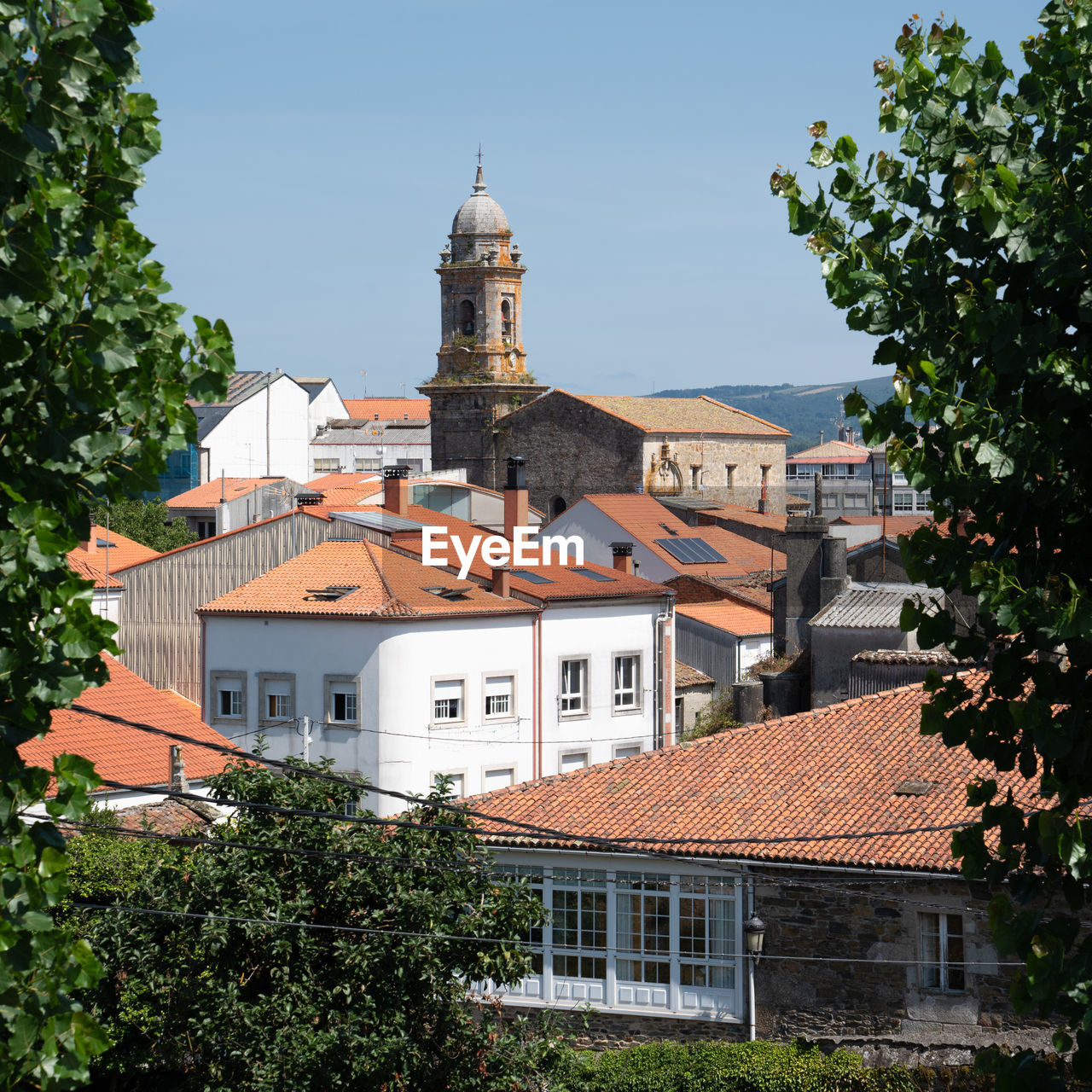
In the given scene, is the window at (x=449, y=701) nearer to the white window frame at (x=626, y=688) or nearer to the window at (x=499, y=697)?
the window at (x=499, y=697)

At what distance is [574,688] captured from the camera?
37.5 m

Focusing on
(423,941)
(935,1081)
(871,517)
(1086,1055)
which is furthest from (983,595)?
(871,517)

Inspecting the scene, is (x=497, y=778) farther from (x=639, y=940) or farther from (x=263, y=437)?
(x=263, y=437)

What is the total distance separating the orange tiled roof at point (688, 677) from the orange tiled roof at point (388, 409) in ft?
283

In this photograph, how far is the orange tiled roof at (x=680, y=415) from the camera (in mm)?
70750

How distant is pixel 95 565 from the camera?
43.3 metres

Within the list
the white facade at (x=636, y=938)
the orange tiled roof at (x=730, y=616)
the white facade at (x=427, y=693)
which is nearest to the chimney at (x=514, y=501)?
the orange tiled roof at (x=730, y=616)

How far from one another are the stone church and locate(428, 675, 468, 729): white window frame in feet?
115

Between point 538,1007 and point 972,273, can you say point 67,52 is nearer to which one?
point 972,273

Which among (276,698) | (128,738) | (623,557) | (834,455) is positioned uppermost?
(834,455)

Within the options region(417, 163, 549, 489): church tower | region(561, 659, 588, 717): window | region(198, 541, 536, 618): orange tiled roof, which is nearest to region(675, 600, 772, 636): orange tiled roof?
region(561, 659, 588, 717): window

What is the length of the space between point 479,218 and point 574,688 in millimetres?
45340

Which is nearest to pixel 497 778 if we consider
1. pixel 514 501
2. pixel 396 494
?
pixel 396 494

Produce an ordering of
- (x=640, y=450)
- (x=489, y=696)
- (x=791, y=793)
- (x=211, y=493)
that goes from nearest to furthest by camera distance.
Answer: (x=791, y=793) < (x=489, y=696) < (x=640, y=450) < (x=211, y=493)
